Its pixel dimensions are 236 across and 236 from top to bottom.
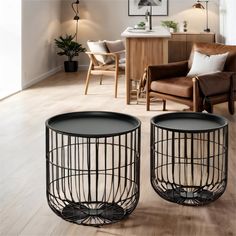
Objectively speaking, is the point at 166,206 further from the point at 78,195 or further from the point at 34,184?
the point at 34,184

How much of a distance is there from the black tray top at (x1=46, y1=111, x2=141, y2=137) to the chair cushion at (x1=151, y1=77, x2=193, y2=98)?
2403 millimetres

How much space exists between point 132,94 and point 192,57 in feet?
3.70

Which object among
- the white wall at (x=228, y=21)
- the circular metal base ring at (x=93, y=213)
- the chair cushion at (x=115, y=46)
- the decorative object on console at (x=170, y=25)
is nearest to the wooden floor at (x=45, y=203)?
the circular metal base ring at (x=93, y=213)

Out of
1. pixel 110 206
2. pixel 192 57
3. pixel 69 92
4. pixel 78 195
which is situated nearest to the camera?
pixel 110 206

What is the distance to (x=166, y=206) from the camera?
9.25 ft

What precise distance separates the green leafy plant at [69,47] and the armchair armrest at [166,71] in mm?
3742

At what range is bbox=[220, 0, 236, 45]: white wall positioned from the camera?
6.84m

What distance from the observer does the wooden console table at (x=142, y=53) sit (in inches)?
235

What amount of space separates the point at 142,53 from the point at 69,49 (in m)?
3.36

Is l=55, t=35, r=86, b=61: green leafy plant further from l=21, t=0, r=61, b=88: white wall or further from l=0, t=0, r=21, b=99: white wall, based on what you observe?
l=0, t=0, r=21, b=99: white wall

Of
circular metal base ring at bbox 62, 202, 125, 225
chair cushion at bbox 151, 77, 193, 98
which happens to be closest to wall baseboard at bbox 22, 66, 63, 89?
chair cushion at bbox 151, 77, 193, 98

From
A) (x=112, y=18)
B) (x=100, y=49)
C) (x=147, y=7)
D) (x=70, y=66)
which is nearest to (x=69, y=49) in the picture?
(x=70, y=66)

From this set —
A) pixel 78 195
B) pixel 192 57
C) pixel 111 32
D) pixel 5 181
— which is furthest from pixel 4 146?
pixel 111 32

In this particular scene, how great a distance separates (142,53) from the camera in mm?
5996
